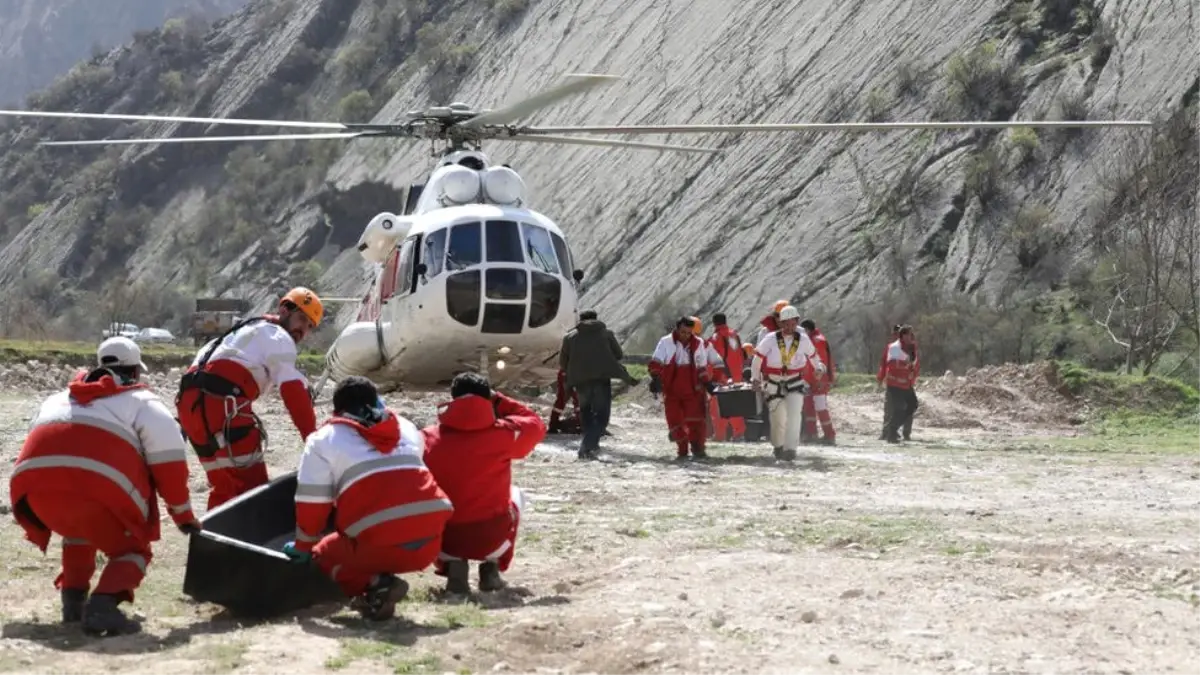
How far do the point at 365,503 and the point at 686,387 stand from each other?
343 inches

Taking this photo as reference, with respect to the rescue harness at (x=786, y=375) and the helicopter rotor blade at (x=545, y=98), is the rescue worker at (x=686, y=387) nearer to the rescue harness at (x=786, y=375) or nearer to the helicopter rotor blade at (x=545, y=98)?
the rescue harness at (x=786, y=375)

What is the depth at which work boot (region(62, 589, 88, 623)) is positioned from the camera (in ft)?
22.2

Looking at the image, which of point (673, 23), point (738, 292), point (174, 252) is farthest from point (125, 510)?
point (174, 252)

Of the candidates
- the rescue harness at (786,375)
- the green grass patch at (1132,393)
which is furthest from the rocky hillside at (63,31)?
the rescue harness at (786,375)

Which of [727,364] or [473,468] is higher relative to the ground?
[727,364]

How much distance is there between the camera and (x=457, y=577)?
750 centimetres

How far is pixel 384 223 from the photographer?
18.9 m

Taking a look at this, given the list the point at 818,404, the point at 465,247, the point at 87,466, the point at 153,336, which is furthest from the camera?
the point at 153,336

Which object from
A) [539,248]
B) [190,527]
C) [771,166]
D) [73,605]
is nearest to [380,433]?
[190,527]

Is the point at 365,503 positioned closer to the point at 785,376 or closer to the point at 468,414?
the point at 468,414

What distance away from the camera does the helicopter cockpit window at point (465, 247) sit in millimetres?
17359

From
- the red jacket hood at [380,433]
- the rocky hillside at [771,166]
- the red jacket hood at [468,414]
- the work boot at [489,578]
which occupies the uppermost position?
the rocky hillside at [771,166]

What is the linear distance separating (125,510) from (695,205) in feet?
137

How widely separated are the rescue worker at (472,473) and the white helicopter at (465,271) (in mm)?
8737
